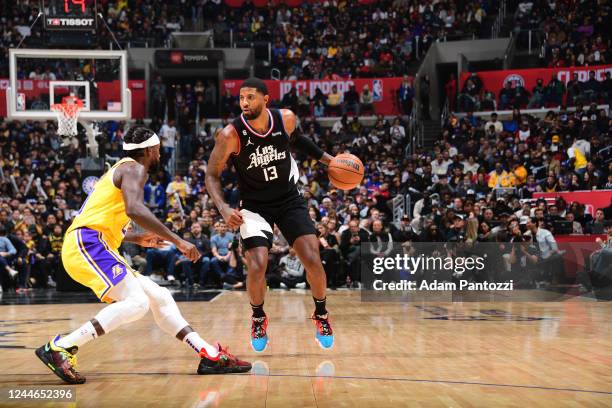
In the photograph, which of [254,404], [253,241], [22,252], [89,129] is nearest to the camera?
[254,404]

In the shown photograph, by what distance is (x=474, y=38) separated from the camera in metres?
26.6

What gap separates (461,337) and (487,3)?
22.2m

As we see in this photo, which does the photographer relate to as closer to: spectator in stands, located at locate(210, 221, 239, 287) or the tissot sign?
spectator in stands, located at locate(210, 221, 239, 287)

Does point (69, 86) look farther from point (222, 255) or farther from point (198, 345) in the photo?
point (198, 345)

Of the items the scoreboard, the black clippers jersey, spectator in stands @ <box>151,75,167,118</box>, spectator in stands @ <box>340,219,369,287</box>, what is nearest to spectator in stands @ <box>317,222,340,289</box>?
spectator in stands @ <box>340,219,369,287</box>

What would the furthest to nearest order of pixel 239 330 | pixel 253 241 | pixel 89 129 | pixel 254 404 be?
pixel 89 129 → pixel 239 330 → pixel 253 241 → pixel 254 404

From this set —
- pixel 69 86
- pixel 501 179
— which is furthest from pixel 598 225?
pixel 69 86

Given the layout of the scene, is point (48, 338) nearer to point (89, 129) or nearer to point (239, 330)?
point (239, 330)

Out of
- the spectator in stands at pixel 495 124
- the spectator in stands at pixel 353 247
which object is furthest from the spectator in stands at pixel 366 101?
the spectator in stands at pixel 353 247

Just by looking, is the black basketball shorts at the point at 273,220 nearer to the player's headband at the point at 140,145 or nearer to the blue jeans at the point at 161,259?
the player's headband at the point at 140,145

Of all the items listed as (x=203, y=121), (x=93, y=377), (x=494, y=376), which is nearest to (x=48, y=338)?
(x=93, y=377)

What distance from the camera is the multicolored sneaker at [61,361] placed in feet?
16.4

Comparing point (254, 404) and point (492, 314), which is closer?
point (254, 404)

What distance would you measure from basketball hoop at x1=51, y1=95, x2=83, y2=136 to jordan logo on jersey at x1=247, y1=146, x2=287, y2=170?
11702mm
